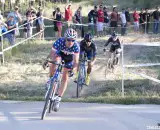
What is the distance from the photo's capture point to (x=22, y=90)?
11.3 m

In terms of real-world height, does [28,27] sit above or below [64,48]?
below

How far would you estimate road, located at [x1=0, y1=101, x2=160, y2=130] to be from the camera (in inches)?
271

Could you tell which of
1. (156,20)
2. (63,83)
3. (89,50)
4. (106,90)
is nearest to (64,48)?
(63,83)

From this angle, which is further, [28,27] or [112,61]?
[28,27]

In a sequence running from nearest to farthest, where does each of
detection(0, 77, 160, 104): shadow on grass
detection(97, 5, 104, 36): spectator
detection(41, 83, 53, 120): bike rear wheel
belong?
detection(41, 83, 53, 120): bike rear wheel < detection(0, 77, 160, 104): shadow on grass < detection(97, 5, 104, 36): spectator

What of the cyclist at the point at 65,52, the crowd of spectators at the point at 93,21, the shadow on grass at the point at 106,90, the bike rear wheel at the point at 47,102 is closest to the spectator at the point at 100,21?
the crowd of spectators at the point at 93,21

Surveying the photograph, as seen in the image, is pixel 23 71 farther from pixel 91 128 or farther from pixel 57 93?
pixel 91 128

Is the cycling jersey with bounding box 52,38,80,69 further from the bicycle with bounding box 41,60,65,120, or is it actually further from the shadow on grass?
the shadow on grass

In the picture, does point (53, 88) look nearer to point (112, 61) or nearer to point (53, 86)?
point (53, 86)

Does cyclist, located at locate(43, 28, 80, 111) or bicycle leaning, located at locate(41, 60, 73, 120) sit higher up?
cyclist, located at locate(43, 28, 80, 111)

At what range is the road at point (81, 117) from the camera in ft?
22.6

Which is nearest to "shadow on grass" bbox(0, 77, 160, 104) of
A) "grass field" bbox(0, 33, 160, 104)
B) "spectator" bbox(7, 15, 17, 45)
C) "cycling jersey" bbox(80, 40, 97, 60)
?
"grass field" bbox(0, 33, 160, 104)

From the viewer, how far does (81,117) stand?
24.5ft

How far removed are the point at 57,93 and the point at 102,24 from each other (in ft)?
47.3
